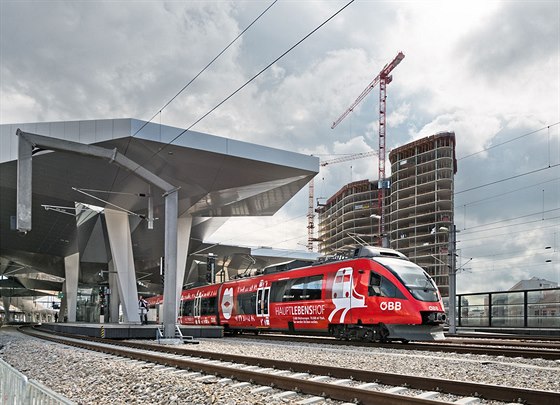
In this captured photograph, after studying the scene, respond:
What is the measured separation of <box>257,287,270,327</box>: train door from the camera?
24.6m

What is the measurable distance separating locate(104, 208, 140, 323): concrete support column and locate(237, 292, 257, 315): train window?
14.7 metres

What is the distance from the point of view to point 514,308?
2756cm

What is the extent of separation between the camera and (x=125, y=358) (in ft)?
45.5

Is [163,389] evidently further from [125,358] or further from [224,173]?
[224,173]

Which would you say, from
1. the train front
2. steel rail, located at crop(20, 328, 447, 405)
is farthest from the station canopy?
the train front

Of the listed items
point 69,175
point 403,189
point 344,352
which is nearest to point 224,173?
point 69,175

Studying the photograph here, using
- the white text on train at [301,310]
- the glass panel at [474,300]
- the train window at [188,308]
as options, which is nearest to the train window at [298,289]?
the white text on train at [301,310]

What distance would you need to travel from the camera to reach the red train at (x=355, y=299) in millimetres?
17406

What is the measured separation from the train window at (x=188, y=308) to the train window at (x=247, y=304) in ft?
29.0

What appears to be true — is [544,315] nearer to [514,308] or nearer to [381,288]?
[514,308]

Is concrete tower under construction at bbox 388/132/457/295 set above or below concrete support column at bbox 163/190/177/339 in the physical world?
above

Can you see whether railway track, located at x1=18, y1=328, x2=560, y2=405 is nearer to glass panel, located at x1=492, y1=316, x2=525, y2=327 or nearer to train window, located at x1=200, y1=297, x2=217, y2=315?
train window, located at x1=200, y1=297, x2=217, y2=315

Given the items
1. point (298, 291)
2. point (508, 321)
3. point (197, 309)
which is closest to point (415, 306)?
point (298, 291)

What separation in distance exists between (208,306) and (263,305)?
8.08m
